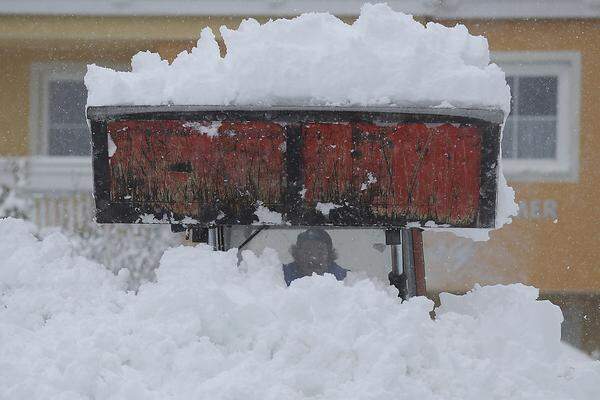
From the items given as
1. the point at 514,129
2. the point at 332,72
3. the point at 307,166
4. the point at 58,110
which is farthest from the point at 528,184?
the point at 307,166

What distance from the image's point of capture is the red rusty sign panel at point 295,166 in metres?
3.09

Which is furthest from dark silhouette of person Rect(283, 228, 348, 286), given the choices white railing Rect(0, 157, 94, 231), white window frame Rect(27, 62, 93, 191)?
white window frame Rect(27, 62, 93, 191)

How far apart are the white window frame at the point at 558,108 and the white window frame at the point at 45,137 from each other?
18.6ft

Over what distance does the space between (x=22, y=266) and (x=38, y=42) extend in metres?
8.48

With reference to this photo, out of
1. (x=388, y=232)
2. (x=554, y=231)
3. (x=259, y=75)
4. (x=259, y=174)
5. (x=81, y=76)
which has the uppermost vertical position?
(x=81, y=76)

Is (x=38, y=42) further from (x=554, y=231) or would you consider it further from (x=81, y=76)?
(x=554, y=231)

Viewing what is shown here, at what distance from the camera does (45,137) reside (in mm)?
12266

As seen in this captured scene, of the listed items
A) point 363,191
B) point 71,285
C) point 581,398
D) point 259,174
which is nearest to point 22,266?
point 71,285

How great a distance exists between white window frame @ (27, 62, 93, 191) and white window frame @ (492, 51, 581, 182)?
5.67 m

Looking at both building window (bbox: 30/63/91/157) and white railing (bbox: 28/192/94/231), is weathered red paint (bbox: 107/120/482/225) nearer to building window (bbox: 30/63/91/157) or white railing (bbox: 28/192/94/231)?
white railing (bbox: 28/192/94/231)

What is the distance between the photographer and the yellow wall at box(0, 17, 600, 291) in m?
11.1

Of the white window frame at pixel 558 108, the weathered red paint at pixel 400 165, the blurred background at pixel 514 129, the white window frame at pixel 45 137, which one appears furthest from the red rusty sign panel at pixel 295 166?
the white window frame at pixel 45 137

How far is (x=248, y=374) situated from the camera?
281 cm

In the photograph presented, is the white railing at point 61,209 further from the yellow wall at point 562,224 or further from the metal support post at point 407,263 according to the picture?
the metal support post at point 407,263
